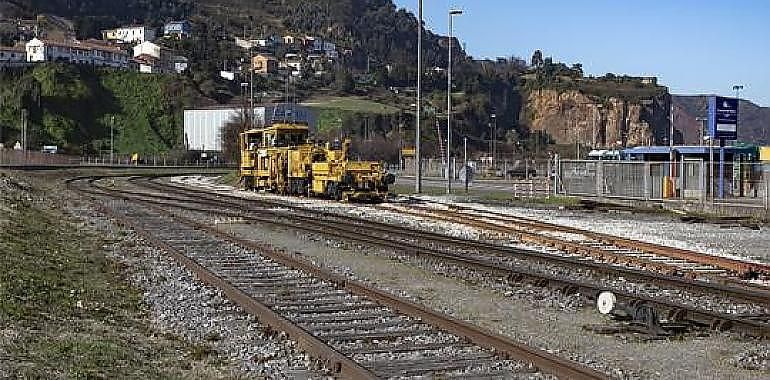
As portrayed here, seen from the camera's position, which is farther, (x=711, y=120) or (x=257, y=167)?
(x=257, y=167)

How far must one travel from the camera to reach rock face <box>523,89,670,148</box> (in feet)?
585

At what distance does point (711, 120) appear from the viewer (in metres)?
39.6

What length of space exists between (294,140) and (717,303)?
1339 inches

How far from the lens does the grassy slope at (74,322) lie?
836cm

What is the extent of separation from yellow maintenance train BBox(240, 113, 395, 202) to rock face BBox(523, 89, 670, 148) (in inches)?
5224

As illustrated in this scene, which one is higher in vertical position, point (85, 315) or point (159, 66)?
point (159, 66)

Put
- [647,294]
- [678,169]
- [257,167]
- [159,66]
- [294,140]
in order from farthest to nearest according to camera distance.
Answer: [159,66] → [257,167] → [294,140] → [678,169] → [647,294]

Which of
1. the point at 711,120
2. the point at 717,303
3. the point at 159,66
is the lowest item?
the point at 717,303

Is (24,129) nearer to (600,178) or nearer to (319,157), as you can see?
(319,157)

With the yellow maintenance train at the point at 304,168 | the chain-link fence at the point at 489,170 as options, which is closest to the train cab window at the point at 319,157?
the yellow maintenance train at the point at 304,168

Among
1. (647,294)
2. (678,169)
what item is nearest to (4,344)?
(647,294)

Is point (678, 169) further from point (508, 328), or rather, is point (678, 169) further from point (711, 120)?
point (508, 328)

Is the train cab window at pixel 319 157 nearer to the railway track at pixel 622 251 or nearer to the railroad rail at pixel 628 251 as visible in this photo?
the railway track at pixel 622 251

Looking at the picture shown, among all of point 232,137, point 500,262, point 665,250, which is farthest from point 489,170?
point 500,262
